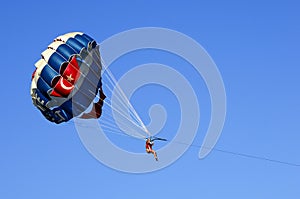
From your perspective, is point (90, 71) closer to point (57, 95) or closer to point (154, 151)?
point (57, 95)

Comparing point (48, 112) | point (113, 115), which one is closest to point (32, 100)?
point (48, 112)

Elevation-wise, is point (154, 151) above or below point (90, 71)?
below

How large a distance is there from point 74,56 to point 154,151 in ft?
23.8

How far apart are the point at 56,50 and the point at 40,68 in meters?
1.36

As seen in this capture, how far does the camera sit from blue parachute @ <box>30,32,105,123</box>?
2478 inches

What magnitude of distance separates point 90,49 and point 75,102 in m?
3.18

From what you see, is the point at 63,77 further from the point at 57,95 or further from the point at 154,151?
the point at 154,151

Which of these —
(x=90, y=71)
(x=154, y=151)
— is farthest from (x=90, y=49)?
(x=154, y=151)

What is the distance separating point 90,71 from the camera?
64250 mm

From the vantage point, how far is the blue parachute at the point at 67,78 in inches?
2478

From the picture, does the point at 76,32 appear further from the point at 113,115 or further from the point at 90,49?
the point at 113,115

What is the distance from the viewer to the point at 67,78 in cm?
6306

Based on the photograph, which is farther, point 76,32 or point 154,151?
point 76,32

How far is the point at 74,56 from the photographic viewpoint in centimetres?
6325
